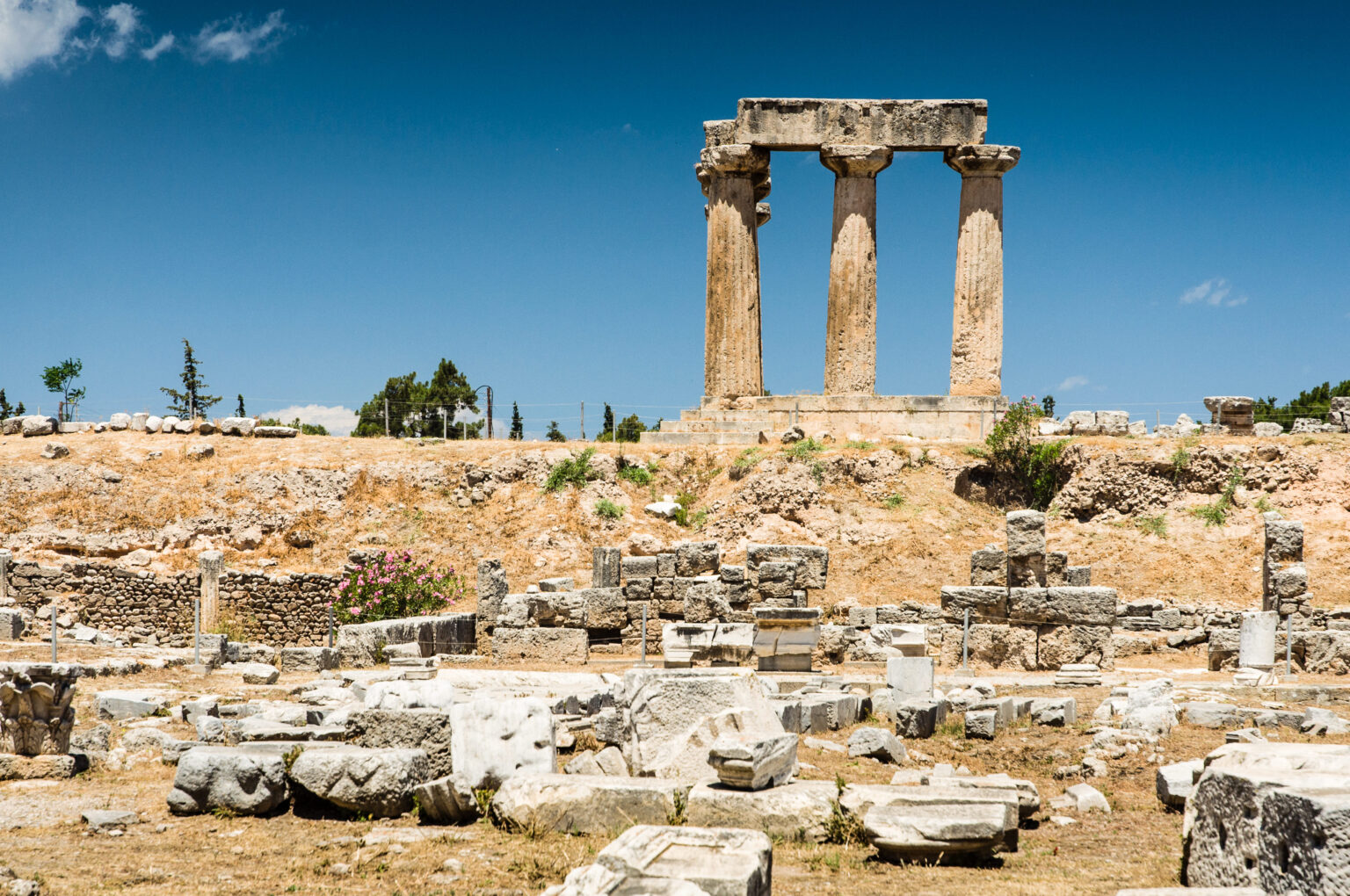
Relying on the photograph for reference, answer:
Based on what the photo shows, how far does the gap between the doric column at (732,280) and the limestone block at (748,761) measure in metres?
19.5

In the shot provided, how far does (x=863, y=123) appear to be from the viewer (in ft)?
85.7

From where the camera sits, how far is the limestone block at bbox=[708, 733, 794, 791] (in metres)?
6.95

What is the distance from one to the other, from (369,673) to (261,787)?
6730 mm

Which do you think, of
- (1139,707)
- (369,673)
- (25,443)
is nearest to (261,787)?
(369,673)

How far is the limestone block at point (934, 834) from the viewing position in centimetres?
634

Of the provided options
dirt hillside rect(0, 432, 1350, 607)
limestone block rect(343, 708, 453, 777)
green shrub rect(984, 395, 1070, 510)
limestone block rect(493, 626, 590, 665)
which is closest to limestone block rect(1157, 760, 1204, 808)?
limestone block rect(343, 708, 453, 777)

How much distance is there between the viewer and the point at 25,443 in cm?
2678

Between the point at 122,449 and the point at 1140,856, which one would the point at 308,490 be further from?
the point at 1140,856

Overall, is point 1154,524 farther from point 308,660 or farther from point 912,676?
point 308,660

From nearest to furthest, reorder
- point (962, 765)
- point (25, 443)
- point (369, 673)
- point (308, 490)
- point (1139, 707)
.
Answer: point (962, 765) < point (1139, 707) < point (369, 673) < point (308, 490) < point (25, 443)

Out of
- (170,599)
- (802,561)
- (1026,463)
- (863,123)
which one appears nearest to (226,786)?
(802,561)

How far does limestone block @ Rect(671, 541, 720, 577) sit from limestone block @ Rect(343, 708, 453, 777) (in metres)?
8.91

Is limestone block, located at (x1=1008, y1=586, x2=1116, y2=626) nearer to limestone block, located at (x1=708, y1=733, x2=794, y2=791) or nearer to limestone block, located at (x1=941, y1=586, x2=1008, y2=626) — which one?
limestone block, located at (x1=941, y1=586, x2=1008, y2=626)

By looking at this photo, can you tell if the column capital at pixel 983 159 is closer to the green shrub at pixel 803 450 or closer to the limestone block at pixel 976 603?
the green shrub at pixel 803 450
